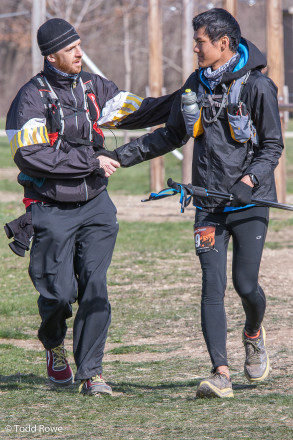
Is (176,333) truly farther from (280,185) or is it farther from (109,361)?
(280,185)

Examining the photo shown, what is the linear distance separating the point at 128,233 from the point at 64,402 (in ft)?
23.1

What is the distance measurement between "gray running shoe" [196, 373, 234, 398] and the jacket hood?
1.61 meters

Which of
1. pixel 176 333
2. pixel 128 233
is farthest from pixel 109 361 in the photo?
pixel 128 233

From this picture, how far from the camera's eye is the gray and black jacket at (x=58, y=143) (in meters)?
4.85

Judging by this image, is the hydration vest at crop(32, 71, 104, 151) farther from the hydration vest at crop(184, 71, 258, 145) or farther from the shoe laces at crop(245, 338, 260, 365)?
the shoe laces at crop(245, 338, 260, 365)

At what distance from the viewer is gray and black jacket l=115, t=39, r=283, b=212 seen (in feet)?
15.4

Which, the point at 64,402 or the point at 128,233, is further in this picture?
the point at 128,233

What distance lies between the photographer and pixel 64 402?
16.2 ft

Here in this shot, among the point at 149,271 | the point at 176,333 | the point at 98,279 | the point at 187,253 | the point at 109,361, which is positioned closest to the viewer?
the point at 98,279

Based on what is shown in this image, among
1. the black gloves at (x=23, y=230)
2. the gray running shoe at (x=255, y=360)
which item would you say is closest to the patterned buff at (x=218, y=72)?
the black gloves at (x=23, y=230)

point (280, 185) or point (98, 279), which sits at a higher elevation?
point (98, 279)

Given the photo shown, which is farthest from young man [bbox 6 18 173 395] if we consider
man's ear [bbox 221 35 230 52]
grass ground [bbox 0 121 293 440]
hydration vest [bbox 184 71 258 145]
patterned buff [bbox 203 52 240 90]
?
man's ear [bbox 221 35 230 52]

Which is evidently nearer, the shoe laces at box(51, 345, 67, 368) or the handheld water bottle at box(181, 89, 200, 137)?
the handheld water bottle at box(181, 89, 200, 137)

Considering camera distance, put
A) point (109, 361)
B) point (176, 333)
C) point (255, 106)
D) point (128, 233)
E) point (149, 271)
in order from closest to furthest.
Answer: point (255, 106) → point (109, 361) → point (176, 333) → point (149, 271) → point (128, 233)
